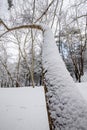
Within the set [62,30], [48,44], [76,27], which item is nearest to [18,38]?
[62,30]

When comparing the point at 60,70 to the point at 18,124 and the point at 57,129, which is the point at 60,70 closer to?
the point at 57,129

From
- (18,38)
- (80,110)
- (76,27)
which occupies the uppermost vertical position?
(76,27)

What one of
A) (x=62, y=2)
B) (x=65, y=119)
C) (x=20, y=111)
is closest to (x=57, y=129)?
(x=65, y=119)

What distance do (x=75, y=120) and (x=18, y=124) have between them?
2.55 metres

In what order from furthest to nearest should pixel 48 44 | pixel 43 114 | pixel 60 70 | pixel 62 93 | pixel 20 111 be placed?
pixel 20 111 → pixel 43 114 → pixel 48 44 → pixel 60 70 → pixel 62 93

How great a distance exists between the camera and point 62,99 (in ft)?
3.14

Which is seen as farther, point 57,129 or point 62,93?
point 62,93

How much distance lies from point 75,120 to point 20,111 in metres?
3.34

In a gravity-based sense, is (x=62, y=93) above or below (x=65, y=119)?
above

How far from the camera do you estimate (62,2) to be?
9.05 m

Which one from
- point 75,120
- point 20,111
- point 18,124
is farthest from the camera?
point 20,111

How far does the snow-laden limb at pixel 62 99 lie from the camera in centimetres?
84

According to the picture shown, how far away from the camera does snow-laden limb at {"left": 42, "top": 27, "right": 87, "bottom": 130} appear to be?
840 mm

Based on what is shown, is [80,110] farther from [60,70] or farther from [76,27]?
[76,27]
